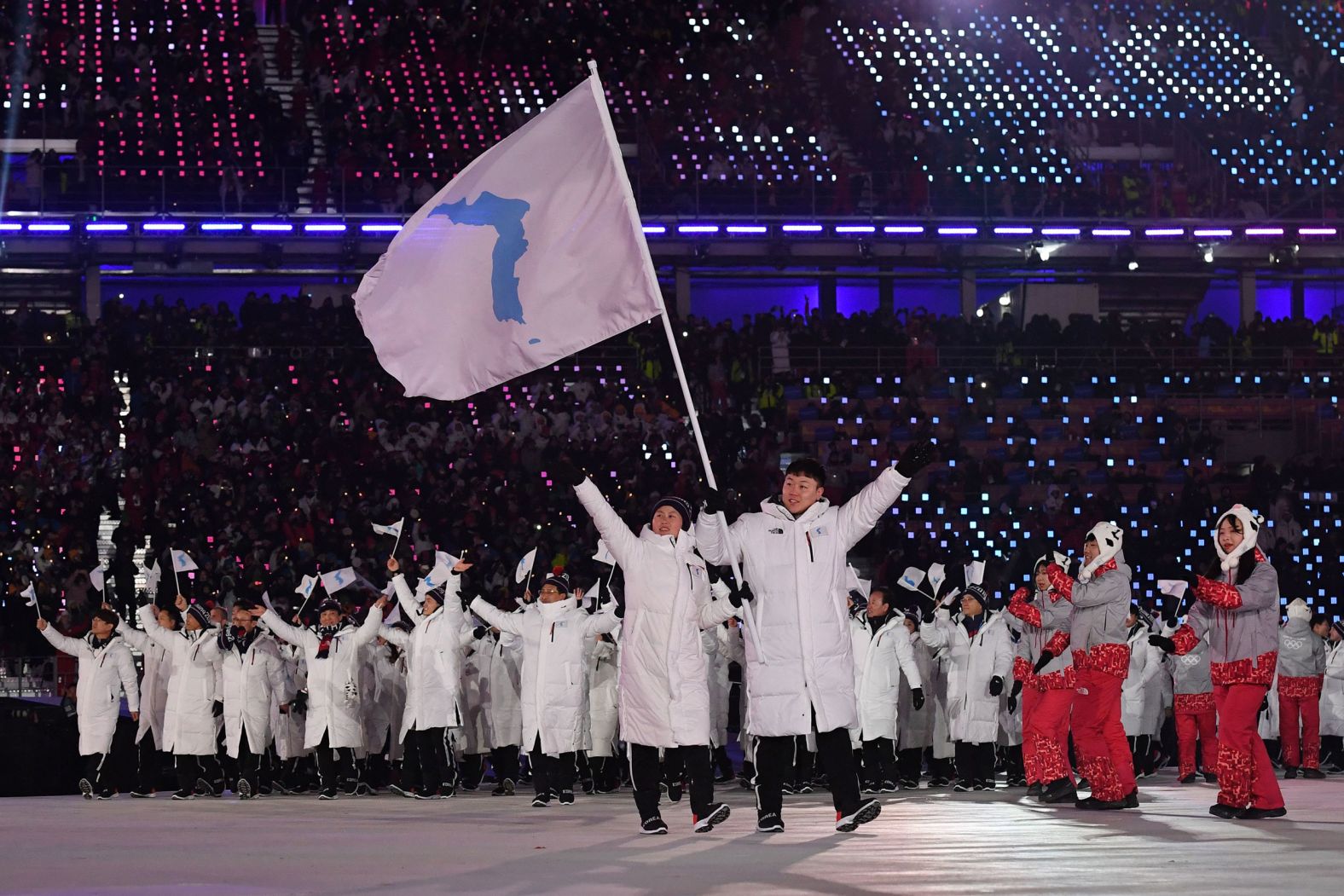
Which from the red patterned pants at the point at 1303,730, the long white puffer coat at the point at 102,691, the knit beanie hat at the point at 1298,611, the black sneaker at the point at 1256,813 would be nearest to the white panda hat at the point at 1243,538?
the black sneaker at the point at 1256,813

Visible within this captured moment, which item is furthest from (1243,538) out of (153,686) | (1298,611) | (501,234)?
(153,686)

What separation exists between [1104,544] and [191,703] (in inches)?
304

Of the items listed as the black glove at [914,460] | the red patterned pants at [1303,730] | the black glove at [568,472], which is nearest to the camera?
the black glove at [914,460]

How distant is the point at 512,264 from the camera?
10875 millimetres

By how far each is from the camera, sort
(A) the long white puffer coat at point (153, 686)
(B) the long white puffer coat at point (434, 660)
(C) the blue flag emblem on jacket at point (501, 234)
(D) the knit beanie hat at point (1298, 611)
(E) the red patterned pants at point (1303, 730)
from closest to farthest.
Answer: (C) the blue flag emblem on jacket at point (501, 234) → (B) the long white puffer coat at point (434, 660) → (A) the long white puffer coat at point (153, 686) → (E) the red patterned pants at point (1303, 730) → (D) the knit beanie hat at point (1298, 611)

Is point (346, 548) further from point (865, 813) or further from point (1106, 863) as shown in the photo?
point (1106, 863)

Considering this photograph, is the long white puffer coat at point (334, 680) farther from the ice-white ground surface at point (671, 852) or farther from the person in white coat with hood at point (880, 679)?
the person in white coat with hood at point (880, 679)

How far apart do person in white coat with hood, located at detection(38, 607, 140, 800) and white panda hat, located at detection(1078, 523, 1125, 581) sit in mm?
7857

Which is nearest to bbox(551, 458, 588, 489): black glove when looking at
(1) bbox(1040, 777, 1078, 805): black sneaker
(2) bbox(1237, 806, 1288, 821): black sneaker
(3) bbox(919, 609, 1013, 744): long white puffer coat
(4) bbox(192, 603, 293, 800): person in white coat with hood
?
(2) bbox(1237, 806, 1288, 821): black sneaker

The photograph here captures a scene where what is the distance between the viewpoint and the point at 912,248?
33.1 m

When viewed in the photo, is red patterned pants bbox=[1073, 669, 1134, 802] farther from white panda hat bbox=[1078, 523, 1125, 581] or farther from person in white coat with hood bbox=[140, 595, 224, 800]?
person in white coat with hood bbox=[140, 595, 224, 800]

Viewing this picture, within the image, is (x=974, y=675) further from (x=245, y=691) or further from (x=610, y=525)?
(x=610, y=525)

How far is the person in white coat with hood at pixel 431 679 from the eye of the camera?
14.6 meters

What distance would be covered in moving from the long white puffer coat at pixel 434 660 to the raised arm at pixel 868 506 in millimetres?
5420
